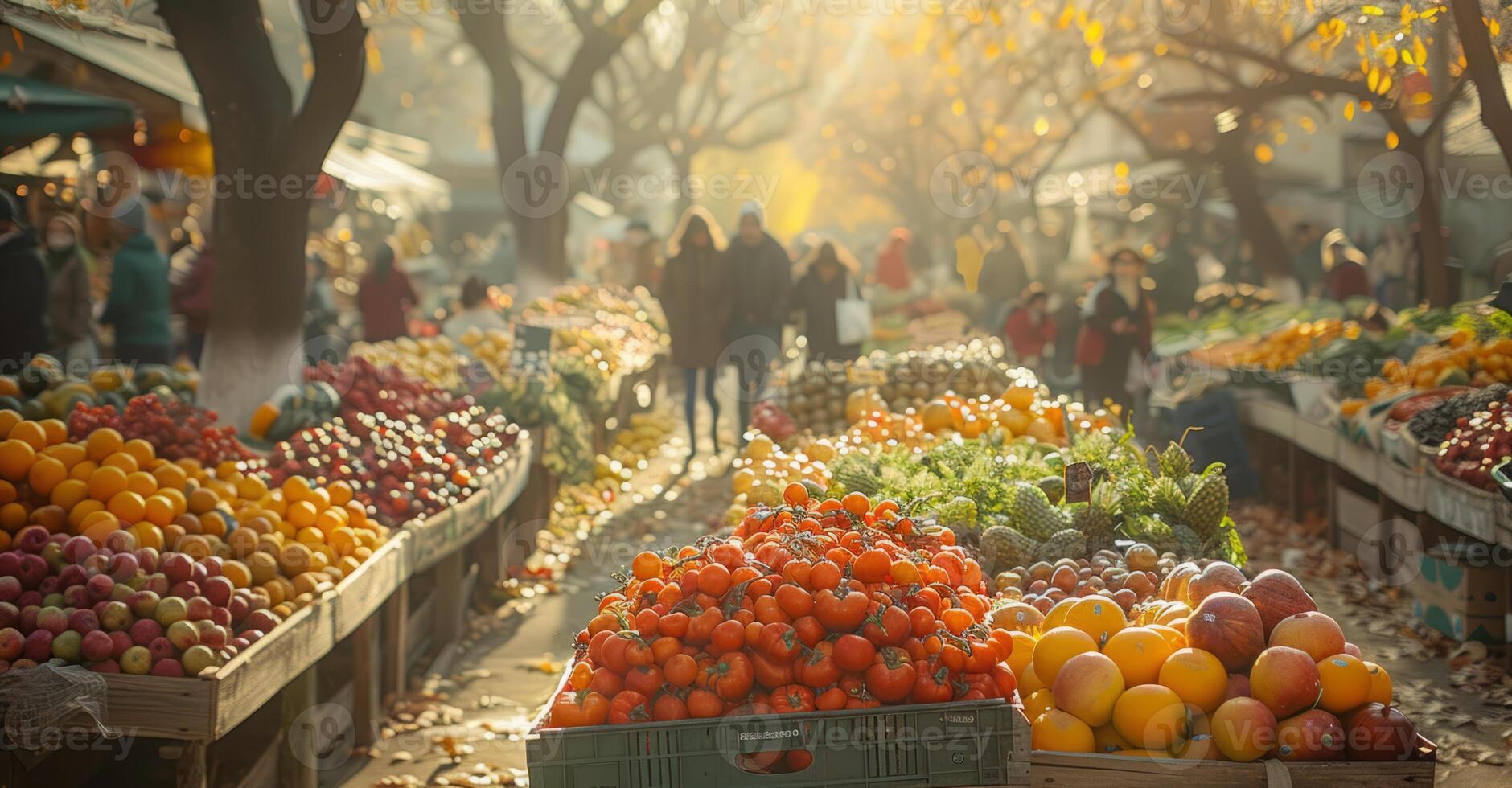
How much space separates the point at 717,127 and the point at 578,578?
66.4ft

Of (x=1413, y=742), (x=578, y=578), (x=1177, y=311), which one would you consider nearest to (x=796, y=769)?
(x=1413, y=742)

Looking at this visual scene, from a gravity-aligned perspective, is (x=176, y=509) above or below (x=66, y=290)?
below

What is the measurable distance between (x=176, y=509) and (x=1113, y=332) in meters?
7.85

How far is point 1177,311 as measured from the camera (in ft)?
48.8

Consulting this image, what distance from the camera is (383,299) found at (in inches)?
487

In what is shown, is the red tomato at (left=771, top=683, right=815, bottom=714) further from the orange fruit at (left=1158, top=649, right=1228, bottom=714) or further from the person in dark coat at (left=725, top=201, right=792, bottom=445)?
the person in dark coat at (left=725, top=201, right=792, bottom=445)

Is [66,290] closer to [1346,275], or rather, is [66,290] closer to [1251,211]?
[1346,275]

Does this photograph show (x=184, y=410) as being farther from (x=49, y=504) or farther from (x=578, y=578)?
(x=578, y=578)

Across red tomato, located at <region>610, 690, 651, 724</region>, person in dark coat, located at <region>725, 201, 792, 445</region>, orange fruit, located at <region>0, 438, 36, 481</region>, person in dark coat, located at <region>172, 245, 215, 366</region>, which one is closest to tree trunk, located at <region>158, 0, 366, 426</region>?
orange fruit, located at <region>0, 438, 36, 481</region>

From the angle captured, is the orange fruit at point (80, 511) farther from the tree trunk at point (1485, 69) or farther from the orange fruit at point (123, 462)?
the tree trunk at point (1485, 69)

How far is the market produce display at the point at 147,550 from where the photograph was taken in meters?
4.05

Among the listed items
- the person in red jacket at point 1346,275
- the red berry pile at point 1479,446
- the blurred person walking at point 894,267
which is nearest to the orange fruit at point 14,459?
the red berry pile at point 1479,446

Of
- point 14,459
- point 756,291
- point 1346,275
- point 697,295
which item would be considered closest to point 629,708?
point 14,459

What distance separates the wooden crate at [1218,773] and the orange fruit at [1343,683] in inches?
6.0
